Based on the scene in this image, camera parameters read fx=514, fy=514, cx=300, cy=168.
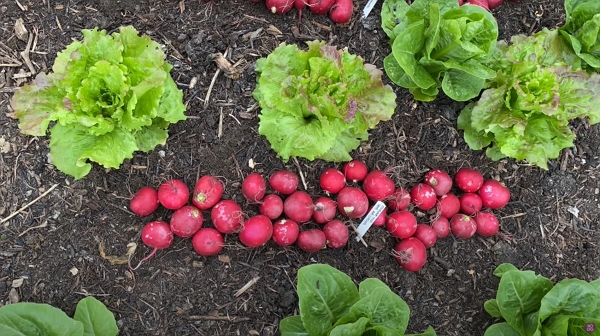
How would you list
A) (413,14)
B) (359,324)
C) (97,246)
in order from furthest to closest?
(413,14) → (97,246) → (359,324)

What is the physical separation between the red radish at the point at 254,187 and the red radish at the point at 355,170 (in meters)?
0.54

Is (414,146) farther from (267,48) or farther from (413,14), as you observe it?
(267,48)

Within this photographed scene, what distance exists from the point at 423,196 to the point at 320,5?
4.68 feet

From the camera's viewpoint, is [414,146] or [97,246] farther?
[414,146]

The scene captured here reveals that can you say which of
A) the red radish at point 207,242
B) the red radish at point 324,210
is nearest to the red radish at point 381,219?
the red radish at point 324,210

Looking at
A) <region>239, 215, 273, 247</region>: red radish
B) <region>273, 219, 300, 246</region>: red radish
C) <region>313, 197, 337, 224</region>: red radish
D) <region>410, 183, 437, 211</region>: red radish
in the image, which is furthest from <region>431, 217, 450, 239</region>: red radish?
<region>239, 215, 273, 247</region>: red radish

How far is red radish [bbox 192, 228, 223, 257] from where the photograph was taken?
9.87 ft

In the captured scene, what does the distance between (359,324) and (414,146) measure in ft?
4.57

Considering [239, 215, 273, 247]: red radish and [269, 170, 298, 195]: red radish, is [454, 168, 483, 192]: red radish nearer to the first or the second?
[269, 170, 298, 195]: red radish

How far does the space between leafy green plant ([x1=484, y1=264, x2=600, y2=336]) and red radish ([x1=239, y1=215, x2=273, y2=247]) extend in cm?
139

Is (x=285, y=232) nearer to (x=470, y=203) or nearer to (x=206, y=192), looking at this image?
(x=206, y=192)

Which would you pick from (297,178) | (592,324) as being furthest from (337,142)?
(592,324)

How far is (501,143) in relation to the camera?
3.22 meters

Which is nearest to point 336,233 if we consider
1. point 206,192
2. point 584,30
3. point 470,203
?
point 206,192
